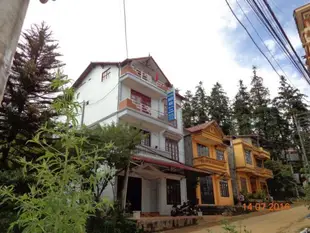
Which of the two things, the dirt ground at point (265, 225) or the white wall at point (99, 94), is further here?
the white wall at point (99, 94)

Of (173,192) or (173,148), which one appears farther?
(173,148)

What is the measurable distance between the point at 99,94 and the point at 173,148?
7053 mm

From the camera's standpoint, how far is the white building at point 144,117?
1576cm

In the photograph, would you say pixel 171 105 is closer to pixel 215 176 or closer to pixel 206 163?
pixel 206 163

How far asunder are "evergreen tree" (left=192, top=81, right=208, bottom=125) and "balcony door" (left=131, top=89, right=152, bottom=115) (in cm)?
2181

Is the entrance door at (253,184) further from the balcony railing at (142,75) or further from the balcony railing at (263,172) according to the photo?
the balcony railing at (142,75)

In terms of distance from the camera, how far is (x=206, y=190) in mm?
21234

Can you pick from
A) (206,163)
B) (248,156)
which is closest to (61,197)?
(206,163)

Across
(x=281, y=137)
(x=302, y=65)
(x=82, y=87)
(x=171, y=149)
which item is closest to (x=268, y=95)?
(x=281, y=137)

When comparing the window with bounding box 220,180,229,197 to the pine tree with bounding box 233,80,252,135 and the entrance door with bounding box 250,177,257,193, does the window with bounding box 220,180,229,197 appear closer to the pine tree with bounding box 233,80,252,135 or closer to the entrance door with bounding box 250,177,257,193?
the entrance door with bounding box 250,177,257,193

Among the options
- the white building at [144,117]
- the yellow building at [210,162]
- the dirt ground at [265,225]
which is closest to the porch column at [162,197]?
the white building at [144,117]

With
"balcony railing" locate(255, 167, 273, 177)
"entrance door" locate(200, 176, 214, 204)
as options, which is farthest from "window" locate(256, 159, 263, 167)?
"entrance door" locate(200, 176, 214, 204)

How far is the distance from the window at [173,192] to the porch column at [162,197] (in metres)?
0.54

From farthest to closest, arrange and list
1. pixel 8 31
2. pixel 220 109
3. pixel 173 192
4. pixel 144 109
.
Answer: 1. pixel 220 109
2. pixel 173 192
3. pixel 144 109
4. pixel 8 31
